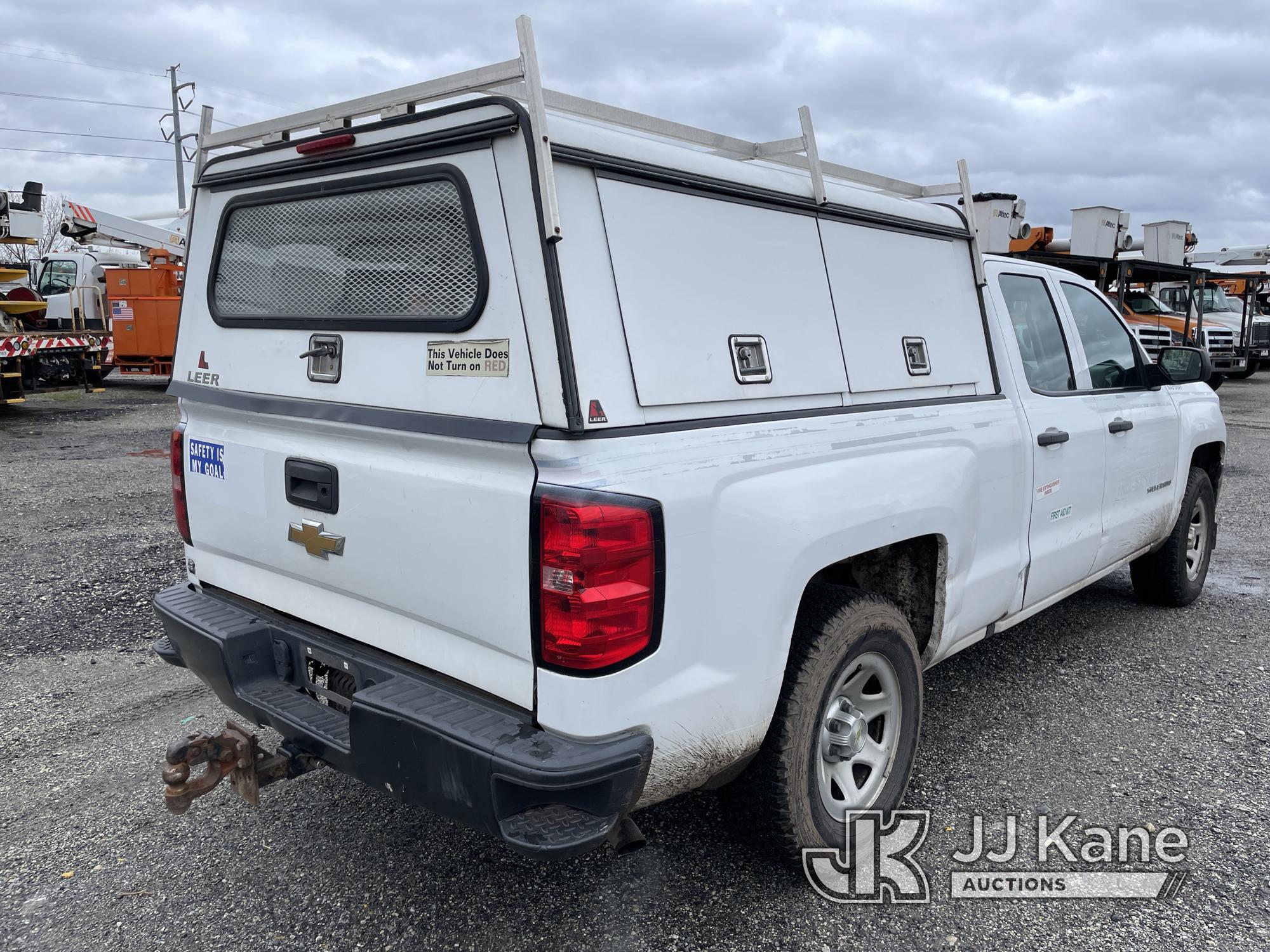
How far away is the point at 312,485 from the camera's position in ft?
8.93

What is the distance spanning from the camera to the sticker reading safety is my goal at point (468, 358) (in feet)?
7.48

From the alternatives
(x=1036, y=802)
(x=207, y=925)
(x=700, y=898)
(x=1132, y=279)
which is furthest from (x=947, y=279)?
(x=1132, y=279)

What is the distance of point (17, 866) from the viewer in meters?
2.96

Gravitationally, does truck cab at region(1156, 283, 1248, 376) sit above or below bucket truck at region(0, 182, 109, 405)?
below

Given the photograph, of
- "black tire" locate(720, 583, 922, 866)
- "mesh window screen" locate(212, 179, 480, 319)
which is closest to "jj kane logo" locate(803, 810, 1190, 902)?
"black tire" locate(720, 583, 922, 866)

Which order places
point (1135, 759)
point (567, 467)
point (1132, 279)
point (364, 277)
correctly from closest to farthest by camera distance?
point (567, 467) < point (364, 277) < point (1135, 759) < point (1132, 279)

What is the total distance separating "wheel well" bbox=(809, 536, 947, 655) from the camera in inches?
125

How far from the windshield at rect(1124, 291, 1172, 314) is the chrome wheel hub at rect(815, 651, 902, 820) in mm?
18760

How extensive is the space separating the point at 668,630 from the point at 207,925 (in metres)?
1.63

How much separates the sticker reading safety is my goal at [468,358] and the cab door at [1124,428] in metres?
2.90

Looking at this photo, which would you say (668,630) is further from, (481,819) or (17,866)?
(17,866)

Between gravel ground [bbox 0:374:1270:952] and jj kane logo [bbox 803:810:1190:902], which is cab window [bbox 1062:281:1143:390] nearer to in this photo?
gravel ground [bbox 0:374:1270:952]

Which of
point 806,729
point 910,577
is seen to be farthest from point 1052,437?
point 806,729

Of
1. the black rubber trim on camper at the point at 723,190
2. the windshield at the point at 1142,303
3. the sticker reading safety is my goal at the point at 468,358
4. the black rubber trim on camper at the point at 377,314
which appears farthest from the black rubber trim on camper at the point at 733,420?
the windshield at the point at 1142,303
